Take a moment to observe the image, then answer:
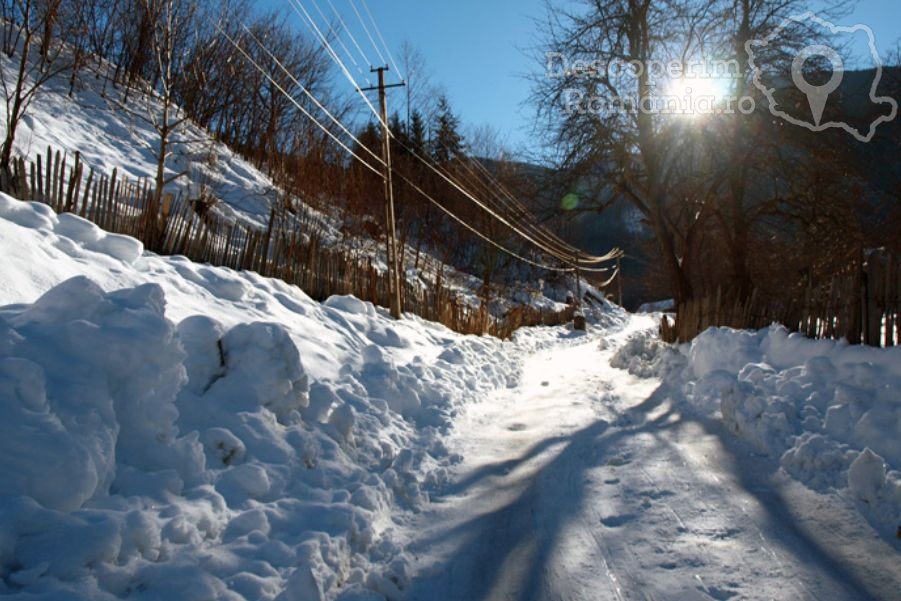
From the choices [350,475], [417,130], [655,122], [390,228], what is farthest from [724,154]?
[417,130]

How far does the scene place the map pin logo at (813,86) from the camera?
456 inches

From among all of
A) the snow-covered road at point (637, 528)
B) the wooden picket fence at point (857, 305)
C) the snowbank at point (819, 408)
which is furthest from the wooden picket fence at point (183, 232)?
the wooden picket fence at point (857, 305)

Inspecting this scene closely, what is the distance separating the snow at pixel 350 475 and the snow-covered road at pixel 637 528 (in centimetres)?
2

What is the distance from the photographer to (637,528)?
2.92 meters

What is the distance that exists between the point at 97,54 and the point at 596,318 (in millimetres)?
26090

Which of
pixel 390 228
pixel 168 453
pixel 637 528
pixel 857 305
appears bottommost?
pixel 637 528

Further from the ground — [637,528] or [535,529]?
[637,528]

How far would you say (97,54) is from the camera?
17.1 meters

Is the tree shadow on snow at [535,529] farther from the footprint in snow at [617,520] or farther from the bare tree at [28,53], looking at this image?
the bare tree at [28,53]

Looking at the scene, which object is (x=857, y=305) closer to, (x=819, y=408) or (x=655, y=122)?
(x=819, y=408)

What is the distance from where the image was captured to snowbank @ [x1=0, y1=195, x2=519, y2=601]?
1.95 meters

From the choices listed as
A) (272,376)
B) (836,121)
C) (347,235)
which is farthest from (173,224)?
(836,121)

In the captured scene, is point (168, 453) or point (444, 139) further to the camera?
point (444, 139)

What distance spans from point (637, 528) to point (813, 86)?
12.7 metres
